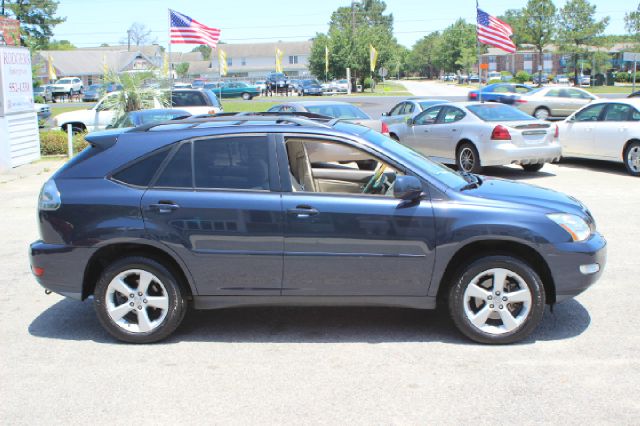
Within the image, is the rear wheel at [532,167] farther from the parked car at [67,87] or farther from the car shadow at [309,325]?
the parked car at [67,87]

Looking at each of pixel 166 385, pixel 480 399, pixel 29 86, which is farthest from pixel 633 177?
pixel 29 86

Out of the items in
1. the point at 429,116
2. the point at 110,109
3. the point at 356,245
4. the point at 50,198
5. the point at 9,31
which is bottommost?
the point at 356,245

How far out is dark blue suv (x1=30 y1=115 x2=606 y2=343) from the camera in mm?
5062

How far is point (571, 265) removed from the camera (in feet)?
16.6

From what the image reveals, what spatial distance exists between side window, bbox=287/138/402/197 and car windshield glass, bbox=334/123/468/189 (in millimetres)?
132

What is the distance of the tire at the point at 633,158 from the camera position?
13.6m

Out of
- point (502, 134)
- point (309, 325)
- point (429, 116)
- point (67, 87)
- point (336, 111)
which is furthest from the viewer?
point (67, 87)

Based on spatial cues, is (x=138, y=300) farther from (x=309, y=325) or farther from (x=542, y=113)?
(x=542, y=113)

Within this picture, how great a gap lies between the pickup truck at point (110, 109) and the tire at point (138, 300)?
45.4ft

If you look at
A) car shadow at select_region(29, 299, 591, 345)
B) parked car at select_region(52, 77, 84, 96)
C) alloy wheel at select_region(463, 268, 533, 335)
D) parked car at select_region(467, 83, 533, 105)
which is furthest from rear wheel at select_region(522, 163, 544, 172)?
parked car at select_region(52, 77, 84, 96)

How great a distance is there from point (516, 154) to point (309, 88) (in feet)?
160

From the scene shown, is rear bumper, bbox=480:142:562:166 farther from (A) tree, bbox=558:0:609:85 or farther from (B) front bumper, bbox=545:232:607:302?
(A) tree, bbox=558:0:609:85

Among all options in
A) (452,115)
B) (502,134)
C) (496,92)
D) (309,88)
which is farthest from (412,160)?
(309,88)

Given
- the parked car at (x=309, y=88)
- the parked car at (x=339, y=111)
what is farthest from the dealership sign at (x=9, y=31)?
the parked car at (x=309, y=88)
